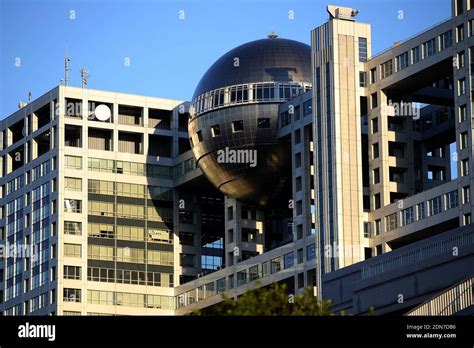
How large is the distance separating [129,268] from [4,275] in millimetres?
18139

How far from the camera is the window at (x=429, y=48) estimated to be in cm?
12294

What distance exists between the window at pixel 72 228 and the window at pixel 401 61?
51000 mm

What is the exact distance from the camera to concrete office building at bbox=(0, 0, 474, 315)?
119 metres

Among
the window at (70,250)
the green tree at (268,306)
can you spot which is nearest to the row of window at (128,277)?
the window at (70,250)

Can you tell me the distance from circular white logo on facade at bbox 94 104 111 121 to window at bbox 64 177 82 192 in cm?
812

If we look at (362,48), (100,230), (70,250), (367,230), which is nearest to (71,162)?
(100,230)

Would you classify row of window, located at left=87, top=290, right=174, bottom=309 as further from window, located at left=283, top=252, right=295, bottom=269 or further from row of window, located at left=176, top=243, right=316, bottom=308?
window, located at left=283, top=252, right=295, bottom=269

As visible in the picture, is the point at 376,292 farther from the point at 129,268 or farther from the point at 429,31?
the point at 129,268

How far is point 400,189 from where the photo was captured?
429 feet

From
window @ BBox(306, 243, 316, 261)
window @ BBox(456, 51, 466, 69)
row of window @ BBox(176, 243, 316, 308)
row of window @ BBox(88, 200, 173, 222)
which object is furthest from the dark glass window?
window @ BBox(456, 51, 466, 69)

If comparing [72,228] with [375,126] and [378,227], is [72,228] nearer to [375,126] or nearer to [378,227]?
[375,126]

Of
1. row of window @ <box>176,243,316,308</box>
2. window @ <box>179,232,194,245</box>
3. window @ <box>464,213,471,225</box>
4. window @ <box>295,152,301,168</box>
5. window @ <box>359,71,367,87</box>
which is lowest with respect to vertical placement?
window @ <box>464,213,471,225</box>

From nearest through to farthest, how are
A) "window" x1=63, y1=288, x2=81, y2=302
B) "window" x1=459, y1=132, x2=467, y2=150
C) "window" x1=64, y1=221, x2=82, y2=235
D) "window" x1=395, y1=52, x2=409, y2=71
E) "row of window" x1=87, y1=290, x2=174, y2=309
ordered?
"window" x1=459, y1=132, x2=467, y2=150 → "window" x1=395, y1=52, x2=409, y2=71 → "window" x1=63, y1=288, x2=81, y2=302 → "row of window" x1=87, y1=290, x2=174, y2=309 → "window" x1=64, y1=221, x2=82, y2=235

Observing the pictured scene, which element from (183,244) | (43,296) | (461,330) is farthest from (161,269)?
(461,330)
